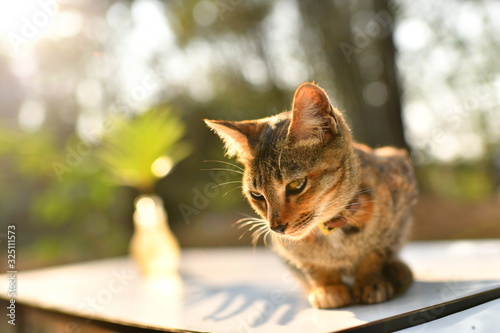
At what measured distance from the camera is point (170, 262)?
1.74 meters

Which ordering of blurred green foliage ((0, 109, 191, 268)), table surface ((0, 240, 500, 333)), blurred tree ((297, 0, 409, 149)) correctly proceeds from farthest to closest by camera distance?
blurred green foliage ((0, 109, 191, 268)), blurred tree ((297, 0, 409, 149)), table surface ((0, 240, 500, 333))

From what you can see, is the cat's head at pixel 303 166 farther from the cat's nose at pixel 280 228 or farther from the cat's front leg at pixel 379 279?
the cat's front leg at pixel 379 279

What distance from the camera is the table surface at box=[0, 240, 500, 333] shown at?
31.0 inches

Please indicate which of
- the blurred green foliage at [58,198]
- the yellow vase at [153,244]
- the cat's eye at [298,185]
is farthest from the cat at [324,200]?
the blurred green foliage at [58,198]

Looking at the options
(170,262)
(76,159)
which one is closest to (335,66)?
(170,262)

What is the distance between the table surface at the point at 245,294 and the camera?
0.79m

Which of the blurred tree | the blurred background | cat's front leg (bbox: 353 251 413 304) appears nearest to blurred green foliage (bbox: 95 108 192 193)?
the blurred background

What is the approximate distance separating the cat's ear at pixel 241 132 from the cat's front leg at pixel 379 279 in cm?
40

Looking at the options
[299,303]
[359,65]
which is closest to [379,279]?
[299,303]

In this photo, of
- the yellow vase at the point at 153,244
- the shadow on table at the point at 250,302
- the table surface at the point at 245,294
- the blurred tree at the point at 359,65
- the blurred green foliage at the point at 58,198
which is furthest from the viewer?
the blurred green foliage at the point at 58,198

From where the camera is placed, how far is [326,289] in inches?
36.1

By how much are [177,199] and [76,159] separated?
4.20ft

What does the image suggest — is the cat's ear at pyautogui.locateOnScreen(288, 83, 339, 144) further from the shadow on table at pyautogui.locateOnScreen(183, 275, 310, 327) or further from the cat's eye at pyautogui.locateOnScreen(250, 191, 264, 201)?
Result: the shadow on table at pyautogui.locateOnScreen(183, 275, 310, 327)

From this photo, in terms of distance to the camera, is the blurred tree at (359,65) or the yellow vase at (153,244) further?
the blurred tree at (359,65)
